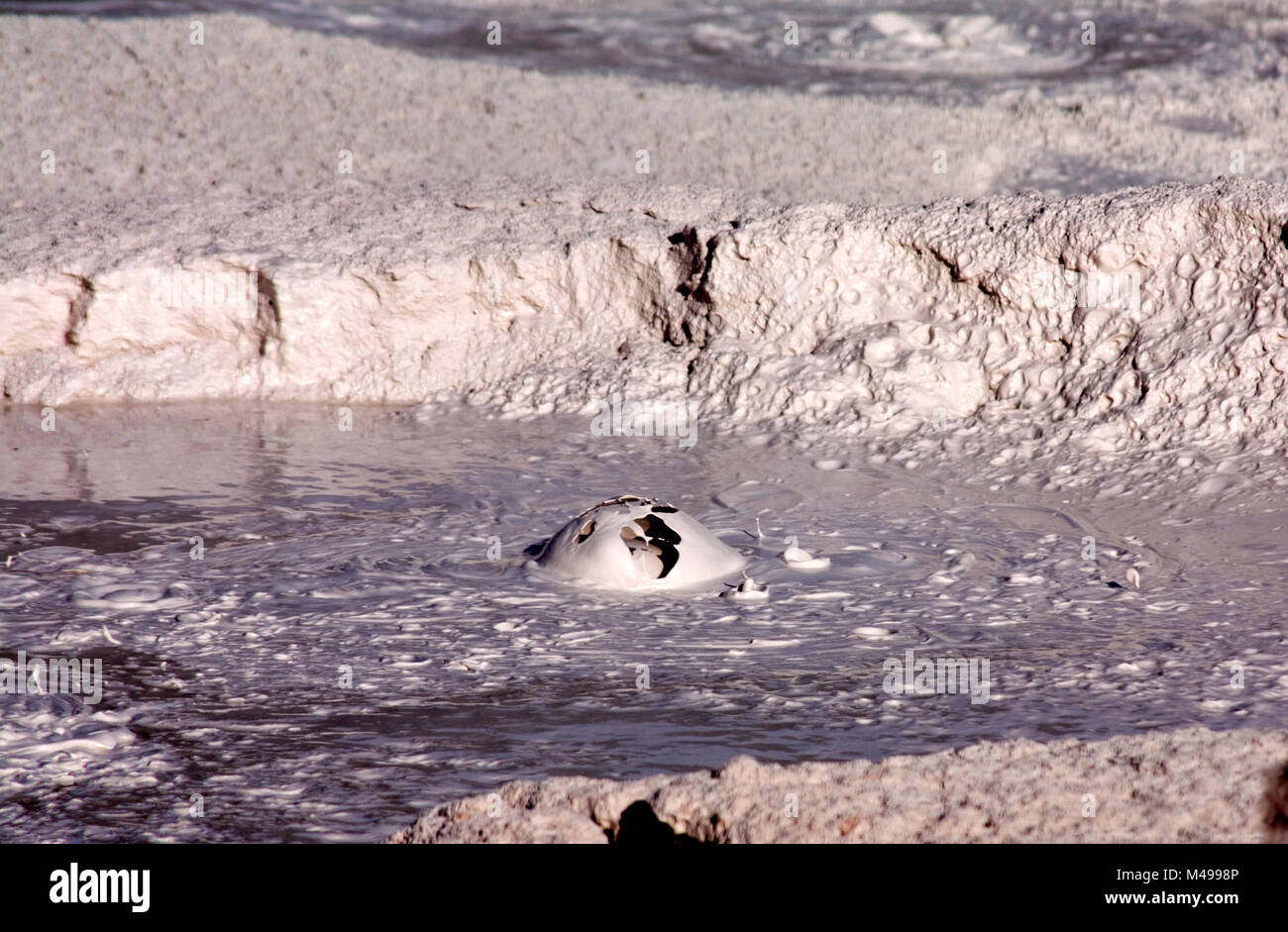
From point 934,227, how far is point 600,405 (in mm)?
1979

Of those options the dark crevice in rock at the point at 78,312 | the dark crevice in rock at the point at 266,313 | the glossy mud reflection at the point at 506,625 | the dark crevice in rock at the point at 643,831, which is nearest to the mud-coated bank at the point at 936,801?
the dark crevice in rock at the point at 643,831

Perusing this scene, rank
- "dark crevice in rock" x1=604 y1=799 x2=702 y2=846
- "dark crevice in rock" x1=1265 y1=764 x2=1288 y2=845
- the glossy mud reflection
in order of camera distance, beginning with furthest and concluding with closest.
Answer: the glossy mud reflection, "dark crevice in rock" x1=604 y1=799 x2=702 y2=846, "dark crevice in rock" x1=1265 y1=764 x2=1288 y2=845

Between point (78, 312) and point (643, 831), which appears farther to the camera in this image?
point (78, 312)

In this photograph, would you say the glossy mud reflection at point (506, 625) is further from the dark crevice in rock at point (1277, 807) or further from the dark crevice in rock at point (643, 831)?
the dark crevice in rock at point (1277, 807)

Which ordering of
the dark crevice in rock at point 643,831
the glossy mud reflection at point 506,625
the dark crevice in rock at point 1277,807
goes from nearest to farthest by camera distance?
the dark crevice in rock at point 1277,807 < the dark crevice in rock at point 643,831 < the glossy mud reflection at point 506,625

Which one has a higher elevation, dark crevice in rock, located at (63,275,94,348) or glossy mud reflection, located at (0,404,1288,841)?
dark crevice in rock, located at (63,275,94,348)

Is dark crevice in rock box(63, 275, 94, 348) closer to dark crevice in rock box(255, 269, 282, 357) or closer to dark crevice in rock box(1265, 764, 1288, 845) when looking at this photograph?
dark crevice in rock box(255, 269, 282, 357)

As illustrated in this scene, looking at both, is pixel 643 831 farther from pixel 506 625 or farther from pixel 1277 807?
pixel 506 625

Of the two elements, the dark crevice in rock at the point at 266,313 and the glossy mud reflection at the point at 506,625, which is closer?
the glossy mud reflection at the point at 506,625

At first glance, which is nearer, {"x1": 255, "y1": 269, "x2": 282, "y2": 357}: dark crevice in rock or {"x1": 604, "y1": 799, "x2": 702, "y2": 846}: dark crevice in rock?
{"x1": 604, "y1": 799, "x2": 702, "y2": 846}: dark crevice in rock

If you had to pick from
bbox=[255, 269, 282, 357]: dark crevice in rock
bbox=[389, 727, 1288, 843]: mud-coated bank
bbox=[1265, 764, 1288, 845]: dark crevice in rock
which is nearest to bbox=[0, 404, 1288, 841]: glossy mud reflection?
bbox=[389, 727, 1288, 843]: mud-coated bank

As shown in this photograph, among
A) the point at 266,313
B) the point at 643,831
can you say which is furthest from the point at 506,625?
the point at 266,313

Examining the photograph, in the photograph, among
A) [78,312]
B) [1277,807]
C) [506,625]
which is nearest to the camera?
[1277,807]

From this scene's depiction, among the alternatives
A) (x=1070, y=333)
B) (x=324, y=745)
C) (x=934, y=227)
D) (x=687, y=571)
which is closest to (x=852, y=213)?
(x=934, y=227)
